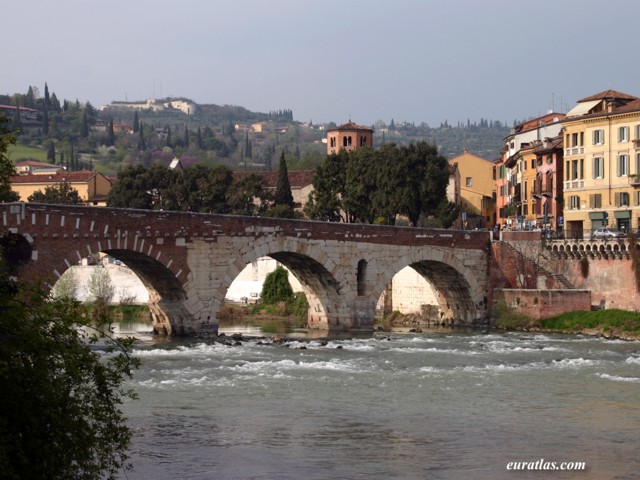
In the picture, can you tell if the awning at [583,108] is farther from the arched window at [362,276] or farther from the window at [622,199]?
the arched window at [362,276]

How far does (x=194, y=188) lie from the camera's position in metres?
80.9

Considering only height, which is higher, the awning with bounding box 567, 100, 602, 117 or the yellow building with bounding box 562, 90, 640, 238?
the awning with bounding box 567, 100, 602, 117

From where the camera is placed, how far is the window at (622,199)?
190 ft

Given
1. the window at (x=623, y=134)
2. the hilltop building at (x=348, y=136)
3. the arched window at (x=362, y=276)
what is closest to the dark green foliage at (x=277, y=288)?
the arched window at (x=362, y=276)

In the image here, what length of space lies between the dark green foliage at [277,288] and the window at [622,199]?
1741 centimetres

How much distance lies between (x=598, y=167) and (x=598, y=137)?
5.04ft

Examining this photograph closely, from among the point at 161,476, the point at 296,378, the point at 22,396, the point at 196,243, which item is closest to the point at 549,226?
the point at 196,243

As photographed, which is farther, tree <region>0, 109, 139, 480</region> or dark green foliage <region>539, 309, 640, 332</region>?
dark green foliage <region>539, 309, 640, 332</region>

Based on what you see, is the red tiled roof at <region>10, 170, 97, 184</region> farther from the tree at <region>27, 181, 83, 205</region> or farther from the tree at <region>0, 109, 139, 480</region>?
the tree at <region>0, 109, 139, 480</region>

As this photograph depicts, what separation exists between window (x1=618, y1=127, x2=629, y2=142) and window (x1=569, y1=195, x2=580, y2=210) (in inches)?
179

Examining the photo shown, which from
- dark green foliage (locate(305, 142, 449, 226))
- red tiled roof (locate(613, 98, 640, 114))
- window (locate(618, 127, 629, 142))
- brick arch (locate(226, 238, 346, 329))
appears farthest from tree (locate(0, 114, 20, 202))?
dark green foliage (locate(305, 142, 449, 226))

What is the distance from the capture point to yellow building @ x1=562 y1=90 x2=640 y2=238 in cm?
5722

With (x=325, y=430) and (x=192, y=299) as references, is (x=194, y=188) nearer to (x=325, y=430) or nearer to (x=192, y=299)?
(x=192, y=299)

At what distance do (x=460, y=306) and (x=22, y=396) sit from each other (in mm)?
42422
